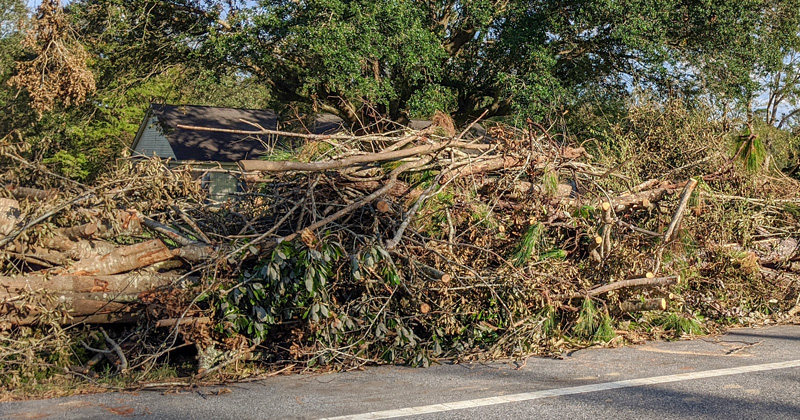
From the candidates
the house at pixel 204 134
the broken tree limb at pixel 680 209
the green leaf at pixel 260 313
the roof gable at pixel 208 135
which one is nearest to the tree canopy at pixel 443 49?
the house at pixel 204 134

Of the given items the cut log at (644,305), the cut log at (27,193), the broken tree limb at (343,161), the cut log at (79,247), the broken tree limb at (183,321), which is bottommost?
the cut log at (644,305)

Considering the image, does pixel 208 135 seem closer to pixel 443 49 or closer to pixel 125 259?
pixel 443 49

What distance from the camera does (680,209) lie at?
729 centimetres

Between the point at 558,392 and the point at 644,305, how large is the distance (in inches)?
96.3

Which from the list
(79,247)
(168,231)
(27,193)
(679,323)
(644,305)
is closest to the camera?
(79,247)

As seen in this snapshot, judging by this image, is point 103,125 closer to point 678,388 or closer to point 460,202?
point 460,202

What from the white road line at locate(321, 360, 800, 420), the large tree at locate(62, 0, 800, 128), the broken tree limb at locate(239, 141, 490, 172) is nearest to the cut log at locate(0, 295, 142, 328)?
the broken tree limb at locate(239, 141, 490, 172)

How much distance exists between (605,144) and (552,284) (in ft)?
9.97

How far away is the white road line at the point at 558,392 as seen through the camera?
4.23 metres

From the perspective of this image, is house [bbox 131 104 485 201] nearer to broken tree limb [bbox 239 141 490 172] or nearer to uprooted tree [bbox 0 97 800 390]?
uprooted tree [bbox 0 97 800 390]

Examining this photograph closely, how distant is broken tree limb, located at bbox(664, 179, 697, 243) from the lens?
7207 millimetres

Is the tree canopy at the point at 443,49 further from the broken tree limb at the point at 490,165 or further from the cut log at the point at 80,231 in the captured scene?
the cut log at the point at 80,231

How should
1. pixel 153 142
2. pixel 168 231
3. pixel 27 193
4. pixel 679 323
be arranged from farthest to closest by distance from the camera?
pixel 153 142, pixel 679 323, pixel 27 193, pixel 168 231

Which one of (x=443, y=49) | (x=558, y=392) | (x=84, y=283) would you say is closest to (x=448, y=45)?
(x=443, y=49)
